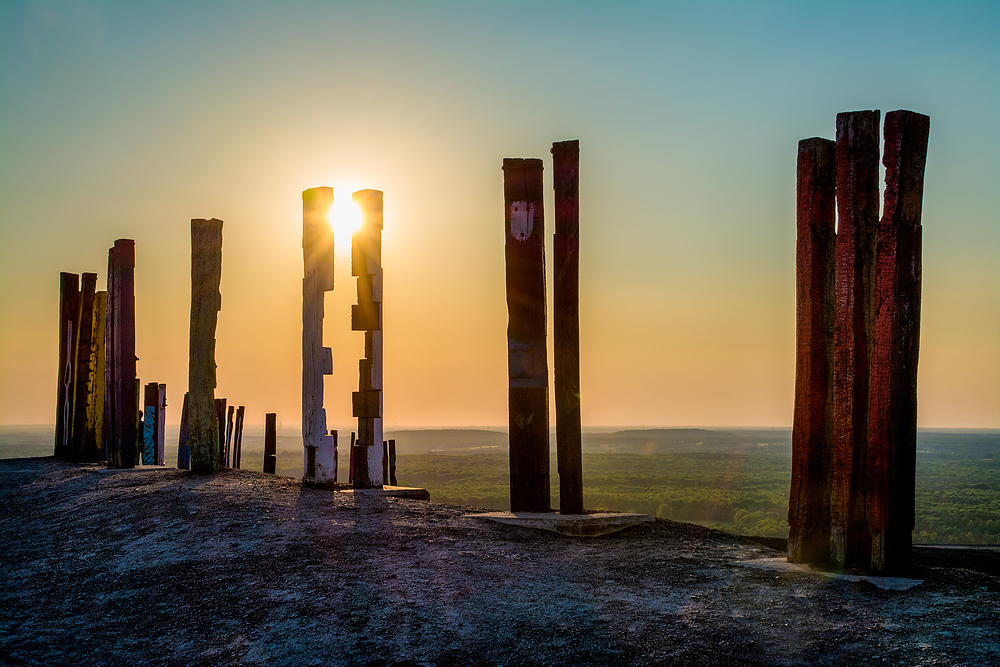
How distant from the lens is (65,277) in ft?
52.0

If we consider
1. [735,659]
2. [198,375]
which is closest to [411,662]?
[735,659]

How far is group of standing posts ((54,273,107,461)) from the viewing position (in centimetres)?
1488

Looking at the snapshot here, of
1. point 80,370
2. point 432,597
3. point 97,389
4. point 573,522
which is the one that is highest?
point 80,370

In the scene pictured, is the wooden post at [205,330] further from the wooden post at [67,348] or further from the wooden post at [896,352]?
A: the wooden post at [896,352]

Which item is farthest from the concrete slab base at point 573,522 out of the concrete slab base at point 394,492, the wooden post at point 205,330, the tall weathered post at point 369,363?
the wooden post at point 205,330

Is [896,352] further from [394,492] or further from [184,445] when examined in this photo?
[184,445]

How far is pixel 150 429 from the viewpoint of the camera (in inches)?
574

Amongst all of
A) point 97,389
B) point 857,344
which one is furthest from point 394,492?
point 97,389

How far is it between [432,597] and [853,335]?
408 cm

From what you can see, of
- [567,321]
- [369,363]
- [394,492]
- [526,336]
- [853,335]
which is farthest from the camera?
[369,363]

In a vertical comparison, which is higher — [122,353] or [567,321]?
[567,321]

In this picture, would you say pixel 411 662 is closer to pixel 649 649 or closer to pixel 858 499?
pixel 649 649

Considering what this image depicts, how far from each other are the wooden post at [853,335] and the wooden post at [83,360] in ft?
43.3

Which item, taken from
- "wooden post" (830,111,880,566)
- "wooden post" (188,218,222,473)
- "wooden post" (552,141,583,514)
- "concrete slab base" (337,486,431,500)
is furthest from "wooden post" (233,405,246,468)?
"wooden post" (830,111,880,566)
